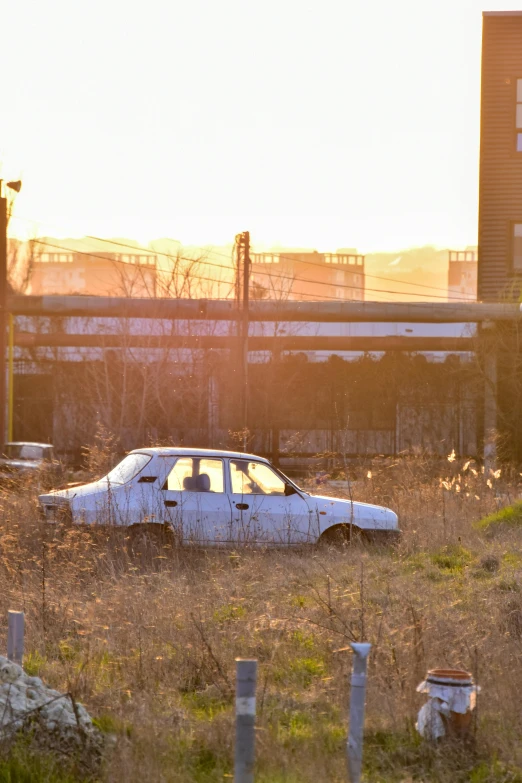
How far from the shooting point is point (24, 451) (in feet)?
73.0

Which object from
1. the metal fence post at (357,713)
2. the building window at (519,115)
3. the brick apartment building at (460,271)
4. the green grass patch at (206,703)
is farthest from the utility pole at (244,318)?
the brick apartment building at (460,271)

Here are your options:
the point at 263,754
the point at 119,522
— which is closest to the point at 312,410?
the point at 119,522

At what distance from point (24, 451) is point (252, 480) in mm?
11506

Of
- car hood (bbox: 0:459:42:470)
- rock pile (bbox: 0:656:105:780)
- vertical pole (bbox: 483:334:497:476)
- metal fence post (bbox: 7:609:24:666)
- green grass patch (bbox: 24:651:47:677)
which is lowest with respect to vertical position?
car hood (bbox: 0:459:42:470)

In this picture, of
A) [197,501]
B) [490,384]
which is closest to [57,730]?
[197,501]

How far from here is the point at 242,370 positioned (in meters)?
27.4

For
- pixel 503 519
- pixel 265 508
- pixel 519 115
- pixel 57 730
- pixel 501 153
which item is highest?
pixel 519 115

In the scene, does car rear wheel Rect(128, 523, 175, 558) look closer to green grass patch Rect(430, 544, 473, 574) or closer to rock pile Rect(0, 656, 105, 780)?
green grass patch Rect(430, 544, 473, 574)

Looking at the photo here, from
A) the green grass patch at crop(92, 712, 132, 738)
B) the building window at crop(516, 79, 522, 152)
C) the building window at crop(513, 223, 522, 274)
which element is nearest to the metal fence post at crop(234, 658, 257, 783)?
the green grass patch at crop(92, 712, 132, 738)

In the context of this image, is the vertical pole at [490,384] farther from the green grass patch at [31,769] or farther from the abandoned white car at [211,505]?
the green grass patch at [31,769]

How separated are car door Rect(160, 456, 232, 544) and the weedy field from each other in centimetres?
43

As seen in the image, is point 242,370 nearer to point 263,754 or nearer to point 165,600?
point 165,600

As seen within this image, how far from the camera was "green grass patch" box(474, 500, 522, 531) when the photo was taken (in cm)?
1247

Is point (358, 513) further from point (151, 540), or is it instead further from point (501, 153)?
point (501, 153)
